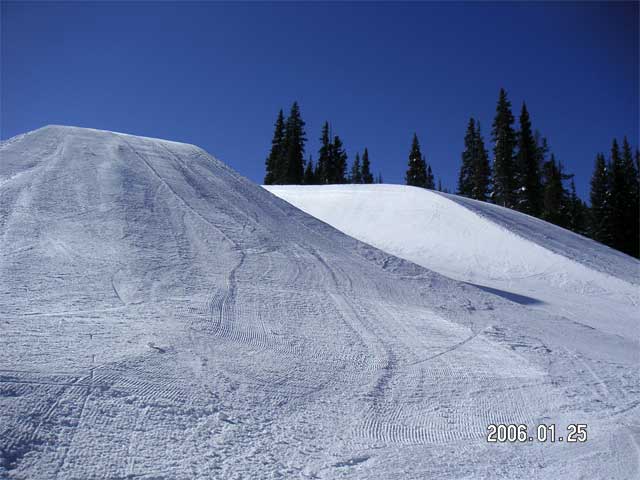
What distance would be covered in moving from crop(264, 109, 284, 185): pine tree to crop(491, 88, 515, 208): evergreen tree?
21.4 m

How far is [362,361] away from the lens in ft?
17.1

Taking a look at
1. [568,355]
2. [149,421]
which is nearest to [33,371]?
[149,421]

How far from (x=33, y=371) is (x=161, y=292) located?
94.5 inches

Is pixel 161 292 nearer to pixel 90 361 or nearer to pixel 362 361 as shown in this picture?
pixel 90 361

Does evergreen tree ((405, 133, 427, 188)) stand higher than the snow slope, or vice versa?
evergreen tree ((405, 133, 427, 188))

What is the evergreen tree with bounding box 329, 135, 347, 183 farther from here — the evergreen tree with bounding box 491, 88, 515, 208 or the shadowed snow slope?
the shadowed snow slope

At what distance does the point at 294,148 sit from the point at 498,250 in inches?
1387

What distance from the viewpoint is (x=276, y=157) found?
49.9m

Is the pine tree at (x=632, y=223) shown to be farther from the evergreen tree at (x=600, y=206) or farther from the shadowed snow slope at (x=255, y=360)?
the shadowed snow slope at (x=255, y=360)

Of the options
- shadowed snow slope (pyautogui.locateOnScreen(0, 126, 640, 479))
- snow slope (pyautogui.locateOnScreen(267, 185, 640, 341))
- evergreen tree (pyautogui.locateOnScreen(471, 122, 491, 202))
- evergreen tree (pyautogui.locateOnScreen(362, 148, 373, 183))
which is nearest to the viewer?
shadowed snow slope (pyautogui.locateOnScreen(0, 126, 640, 479))

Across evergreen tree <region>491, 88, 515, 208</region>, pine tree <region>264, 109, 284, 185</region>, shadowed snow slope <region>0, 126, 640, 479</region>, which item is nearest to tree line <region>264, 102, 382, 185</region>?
pine tree <region>264, 109, 284, 185</region>

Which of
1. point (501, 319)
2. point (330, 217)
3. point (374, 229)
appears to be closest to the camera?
point (501, 319)

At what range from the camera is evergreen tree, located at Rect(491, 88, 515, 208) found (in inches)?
1513
